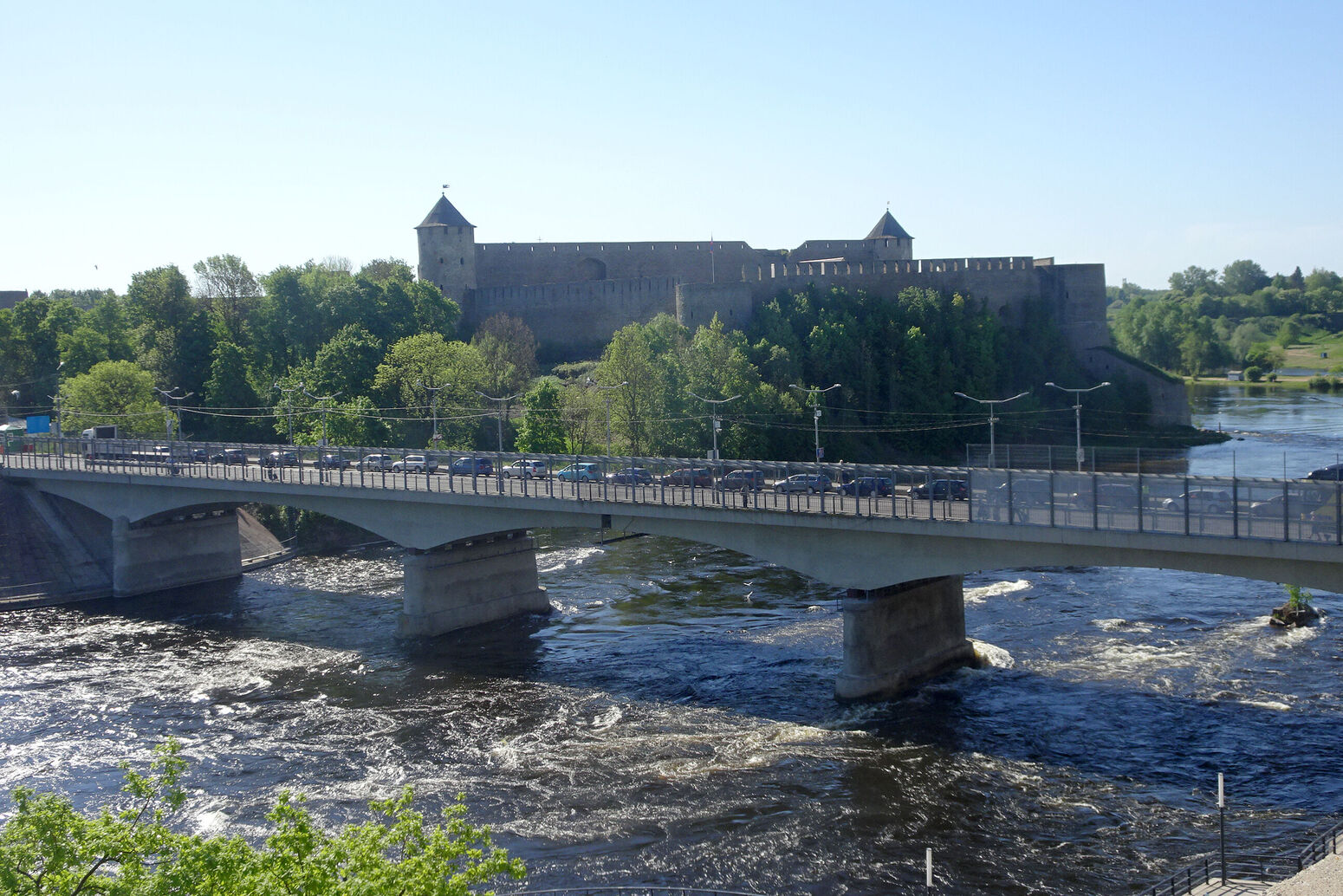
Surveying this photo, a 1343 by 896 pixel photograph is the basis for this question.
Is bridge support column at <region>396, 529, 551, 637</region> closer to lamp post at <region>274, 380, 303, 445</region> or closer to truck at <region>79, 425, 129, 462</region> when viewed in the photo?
truck at <region>79, 425, 129, 462</region>

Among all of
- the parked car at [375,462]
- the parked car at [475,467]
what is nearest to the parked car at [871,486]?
the parked car at [475,467]

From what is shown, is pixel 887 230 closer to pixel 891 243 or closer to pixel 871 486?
pixel 891 243

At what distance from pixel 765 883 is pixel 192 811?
12.2 meters

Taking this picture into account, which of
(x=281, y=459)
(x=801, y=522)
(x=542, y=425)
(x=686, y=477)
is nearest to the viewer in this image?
(x=801, y=522)

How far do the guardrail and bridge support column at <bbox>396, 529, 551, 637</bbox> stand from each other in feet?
7.83

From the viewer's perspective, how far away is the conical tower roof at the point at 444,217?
312ft

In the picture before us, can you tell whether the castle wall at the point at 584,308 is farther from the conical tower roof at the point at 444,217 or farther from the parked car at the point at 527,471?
the parked car at the point at 527,471

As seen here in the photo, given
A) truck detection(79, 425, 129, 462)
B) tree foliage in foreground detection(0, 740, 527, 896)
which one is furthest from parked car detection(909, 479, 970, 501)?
truck detection(79, 425, 129, 462)

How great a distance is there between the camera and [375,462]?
47188 mm

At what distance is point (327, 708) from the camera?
3369 cm

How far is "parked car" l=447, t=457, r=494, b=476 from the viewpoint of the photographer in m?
42.8

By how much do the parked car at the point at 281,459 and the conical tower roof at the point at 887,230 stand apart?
2455 inches

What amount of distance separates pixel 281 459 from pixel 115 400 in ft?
108

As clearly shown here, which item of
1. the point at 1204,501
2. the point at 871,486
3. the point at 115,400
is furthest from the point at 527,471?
the point at 115,400
